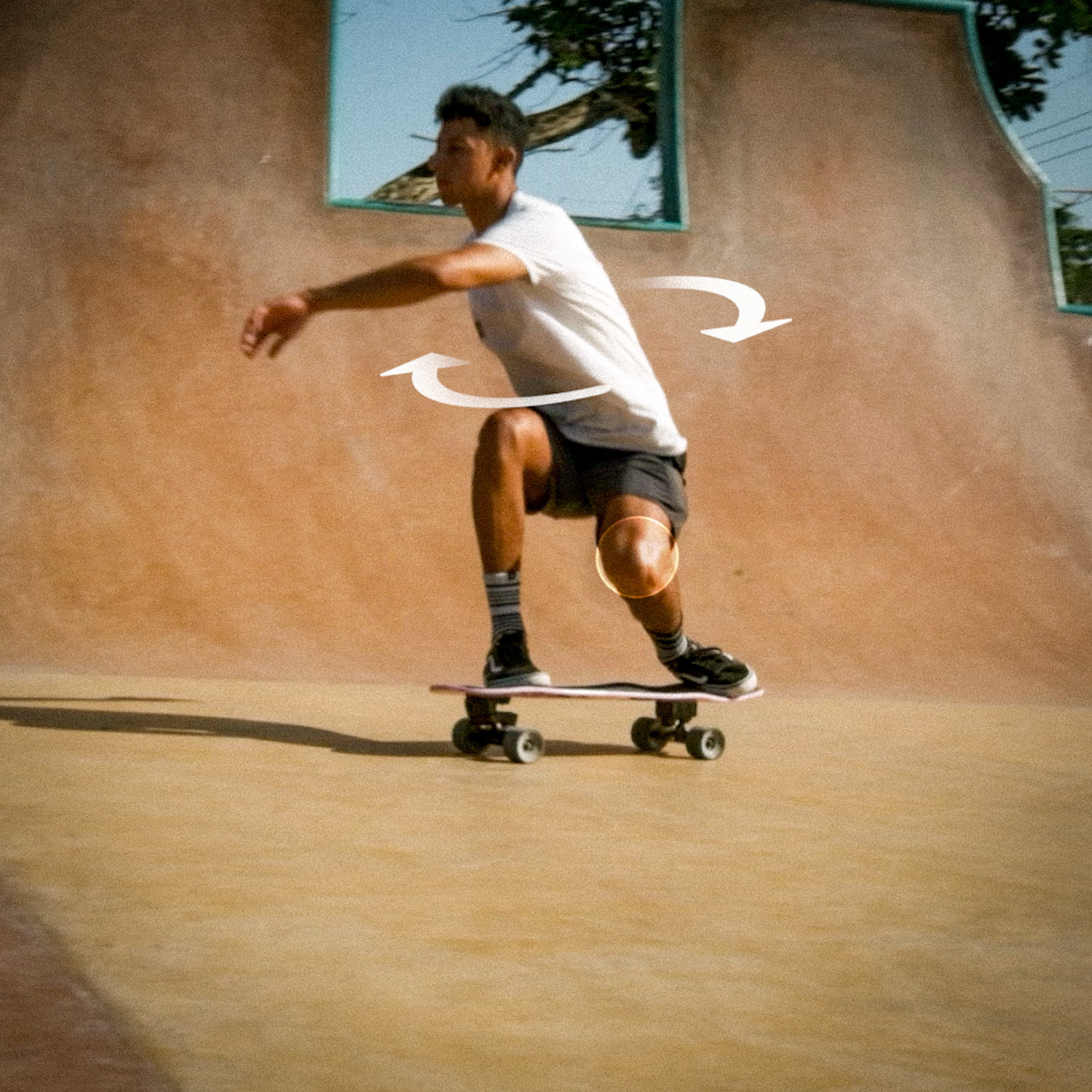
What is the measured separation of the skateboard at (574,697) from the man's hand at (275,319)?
0.84 metres

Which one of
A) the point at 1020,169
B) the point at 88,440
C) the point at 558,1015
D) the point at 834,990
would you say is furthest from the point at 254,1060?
the point at 1020,169

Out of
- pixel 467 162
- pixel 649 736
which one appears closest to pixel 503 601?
pixel 649 736

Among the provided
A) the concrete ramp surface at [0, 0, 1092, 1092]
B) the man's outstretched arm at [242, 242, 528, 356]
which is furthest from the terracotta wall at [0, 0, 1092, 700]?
the man's outstretched arm at [242, 242, 528, 356]

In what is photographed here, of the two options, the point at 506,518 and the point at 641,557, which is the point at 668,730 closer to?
the point at 641,557

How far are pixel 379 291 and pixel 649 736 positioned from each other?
1.26 meters

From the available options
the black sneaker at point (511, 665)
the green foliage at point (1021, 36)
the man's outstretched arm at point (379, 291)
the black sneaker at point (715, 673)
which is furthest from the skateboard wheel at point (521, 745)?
the green foliage at point (1021, 36)

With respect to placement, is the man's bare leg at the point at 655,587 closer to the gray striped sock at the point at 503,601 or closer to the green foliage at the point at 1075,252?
the gray striped sock at the point at 503,601

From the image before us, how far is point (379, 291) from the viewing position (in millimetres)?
3170

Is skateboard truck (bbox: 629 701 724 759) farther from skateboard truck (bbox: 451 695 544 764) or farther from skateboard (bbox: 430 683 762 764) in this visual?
skateboard truck (bbox: 451 695 544 764)

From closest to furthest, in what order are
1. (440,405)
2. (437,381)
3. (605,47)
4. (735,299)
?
(440,405), (437,381), (735,299), (605,47)

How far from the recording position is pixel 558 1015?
1.59 meters

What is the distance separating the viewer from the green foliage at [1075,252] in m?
12.2

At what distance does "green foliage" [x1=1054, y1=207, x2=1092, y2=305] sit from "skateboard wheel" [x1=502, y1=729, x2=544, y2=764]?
951 cm

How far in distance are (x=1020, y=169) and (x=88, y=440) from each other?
478 cm
